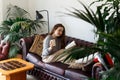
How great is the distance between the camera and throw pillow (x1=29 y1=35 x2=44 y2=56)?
14.0ft

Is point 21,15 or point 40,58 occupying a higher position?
point 21,15

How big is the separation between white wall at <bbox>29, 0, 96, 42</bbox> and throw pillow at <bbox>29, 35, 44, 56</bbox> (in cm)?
68

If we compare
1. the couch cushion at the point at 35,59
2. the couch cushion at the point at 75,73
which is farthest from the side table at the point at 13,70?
the couch cushion at the point at 75,73

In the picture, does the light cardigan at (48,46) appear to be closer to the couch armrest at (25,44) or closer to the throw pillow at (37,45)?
the throw pillow at (37,45)

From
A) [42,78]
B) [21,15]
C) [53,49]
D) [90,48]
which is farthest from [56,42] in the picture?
[90,48]

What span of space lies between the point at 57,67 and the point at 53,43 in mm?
528

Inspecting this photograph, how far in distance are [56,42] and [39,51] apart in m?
0.38

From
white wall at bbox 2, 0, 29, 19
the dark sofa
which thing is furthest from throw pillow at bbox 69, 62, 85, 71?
white wall at bbox 2, 0, 29, 19

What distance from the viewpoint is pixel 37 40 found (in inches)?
172

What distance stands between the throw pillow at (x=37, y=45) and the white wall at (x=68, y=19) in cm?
68

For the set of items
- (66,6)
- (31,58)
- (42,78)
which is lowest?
(42,78)

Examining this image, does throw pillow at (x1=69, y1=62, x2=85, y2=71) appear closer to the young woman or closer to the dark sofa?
the dark sofa

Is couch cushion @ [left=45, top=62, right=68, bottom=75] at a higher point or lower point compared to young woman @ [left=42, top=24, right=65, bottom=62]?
lower

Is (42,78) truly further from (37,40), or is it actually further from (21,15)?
(21,15)
